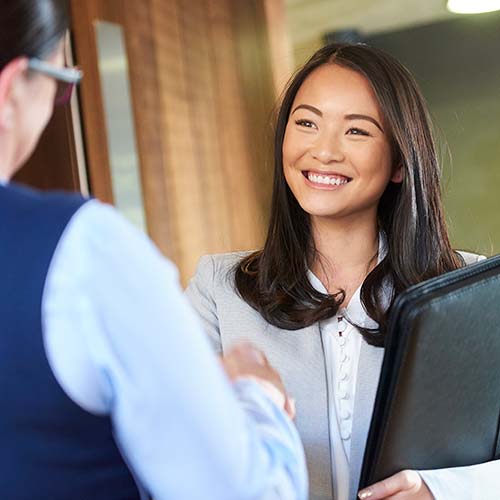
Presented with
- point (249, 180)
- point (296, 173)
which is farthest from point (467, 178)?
point (296, 173)

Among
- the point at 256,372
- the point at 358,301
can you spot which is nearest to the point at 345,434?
the point at 358,301

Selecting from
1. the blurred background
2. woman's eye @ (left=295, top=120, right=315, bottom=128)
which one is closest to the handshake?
woman's eye @ (left=295, top=120, right=315, bottom=128)

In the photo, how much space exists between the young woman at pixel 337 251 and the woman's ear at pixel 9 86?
88cm

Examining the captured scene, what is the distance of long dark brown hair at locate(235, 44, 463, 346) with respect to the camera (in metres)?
1.62

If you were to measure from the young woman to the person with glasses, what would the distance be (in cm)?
74

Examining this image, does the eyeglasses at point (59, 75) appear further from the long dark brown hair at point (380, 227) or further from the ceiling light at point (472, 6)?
the ceiling light at point (472, 6)

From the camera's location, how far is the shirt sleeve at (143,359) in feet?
2.28

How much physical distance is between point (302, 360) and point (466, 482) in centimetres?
36

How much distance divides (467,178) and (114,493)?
8.22 ft

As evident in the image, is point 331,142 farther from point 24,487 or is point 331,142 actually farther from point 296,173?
point 24,487

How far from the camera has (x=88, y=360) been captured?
0.70 meters

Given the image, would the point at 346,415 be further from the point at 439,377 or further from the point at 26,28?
the point at 26,28

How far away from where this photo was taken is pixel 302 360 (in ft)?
5.02

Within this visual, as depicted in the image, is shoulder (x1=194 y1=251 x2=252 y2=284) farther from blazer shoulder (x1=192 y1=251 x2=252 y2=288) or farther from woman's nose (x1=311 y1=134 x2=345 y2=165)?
woman's nose (x1=311 y1=134 x2=345 y2=165)
